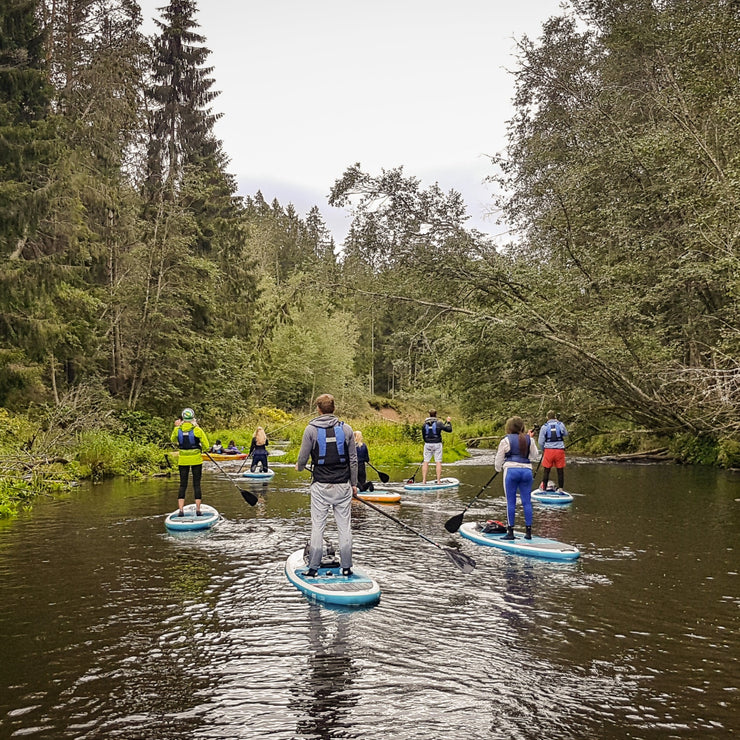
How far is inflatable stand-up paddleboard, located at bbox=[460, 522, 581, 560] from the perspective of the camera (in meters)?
10.0

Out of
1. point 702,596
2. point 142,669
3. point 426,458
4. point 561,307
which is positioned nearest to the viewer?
point 142,669

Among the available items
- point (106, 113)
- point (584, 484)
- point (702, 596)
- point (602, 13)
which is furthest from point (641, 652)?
point (602, 13)

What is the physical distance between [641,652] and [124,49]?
28945 mm

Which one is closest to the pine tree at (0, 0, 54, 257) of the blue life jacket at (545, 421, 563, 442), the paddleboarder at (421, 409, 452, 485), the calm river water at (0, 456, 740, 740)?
the calm river water at (0, 456, 740, 740)

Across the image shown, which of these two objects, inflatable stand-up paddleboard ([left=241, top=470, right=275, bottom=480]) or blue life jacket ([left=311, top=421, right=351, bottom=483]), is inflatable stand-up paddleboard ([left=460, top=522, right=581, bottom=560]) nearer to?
blue life jacket ([left=311, top=421, right=351, bottom=483])

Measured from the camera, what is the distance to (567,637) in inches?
267

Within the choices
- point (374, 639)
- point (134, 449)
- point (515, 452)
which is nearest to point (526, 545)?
point (515, 452)

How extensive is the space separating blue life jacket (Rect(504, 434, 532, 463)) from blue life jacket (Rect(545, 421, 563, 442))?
226 inches

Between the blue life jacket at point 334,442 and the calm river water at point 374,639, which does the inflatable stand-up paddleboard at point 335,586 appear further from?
the blue life jacket at point 334,442

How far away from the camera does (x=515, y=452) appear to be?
10648 millimetres

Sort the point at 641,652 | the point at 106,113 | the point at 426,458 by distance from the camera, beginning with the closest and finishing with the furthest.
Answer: the point at 641,652 < the point at 426,458 < the point at 106,113

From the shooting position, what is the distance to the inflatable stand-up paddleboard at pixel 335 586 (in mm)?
7781

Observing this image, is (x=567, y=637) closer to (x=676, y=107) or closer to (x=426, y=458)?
(x=426, y=458)

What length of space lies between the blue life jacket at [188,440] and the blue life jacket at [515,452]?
5.57 m
